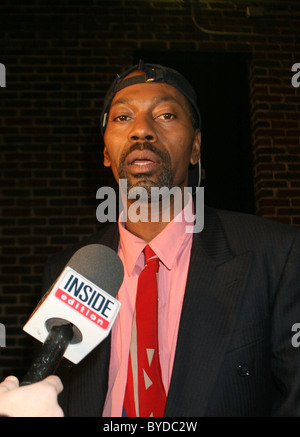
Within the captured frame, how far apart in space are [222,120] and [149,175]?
2.38 metres

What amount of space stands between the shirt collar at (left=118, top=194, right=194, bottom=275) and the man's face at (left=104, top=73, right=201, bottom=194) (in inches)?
6.3

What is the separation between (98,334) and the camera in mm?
1075

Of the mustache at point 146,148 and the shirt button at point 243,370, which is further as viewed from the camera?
the mustache at point 146,148

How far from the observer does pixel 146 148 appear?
1.84 meters

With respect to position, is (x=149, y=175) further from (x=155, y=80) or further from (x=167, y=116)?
(x=155, y=80)

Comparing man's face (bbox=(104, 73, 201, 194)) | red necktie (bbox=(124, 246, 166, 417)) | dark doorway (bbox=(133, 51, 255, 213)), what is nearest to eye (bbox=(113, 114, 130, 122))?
man's face (bbox=(104, 73, 201, 194))

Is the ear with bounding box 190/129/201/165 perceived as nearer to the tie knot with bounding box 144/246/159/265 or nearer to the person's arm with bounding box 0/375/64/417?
the tie knot with bounding box 144/246/159/265

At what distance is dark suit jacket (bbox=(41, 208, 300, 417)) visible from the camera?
1.45 metres

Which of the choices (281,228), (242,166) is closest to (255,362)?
(281,228)

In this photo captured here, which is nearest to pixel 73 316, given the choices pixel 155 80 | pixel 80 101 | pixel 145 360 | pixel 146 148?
pixel 145 360

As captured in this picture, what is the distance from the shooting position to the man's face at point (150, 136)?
6.07ft

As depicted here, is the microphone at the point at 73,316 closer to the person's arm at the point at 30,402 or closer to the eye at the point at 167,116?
the person's arm at the point at 30,402

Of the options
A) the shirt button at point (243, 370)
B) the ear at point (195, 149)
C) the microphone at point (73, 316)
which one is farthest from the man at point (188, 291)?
the microphone at point (73, 316)
